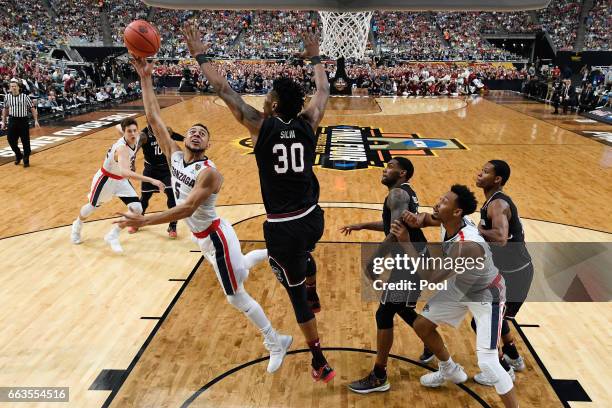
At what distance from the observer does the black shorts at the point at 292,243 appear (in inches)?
141

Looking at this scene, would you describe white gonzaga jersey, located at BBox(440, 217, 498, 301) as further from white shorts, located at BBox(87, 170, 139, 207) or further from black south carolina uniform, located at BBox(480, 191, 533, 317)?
white shorts, located at BBox(87, 170, 139, 207)

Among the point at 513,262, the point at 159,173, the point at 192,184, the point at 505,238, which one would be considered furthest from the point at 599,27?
the point at 192,184

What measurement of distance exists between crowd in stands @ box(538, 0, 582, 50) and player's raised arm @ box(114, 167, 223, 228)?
37850mm

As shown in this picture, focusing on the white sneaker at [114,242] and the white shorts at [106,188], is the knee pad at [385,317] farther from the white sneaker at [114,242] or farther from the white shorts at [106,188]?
the white shorts at [106,188]

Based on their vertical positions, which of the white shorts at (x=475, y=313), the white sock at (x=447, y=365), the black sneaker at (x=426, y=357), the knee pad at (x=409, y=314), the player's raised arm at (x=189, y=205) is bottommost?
the black sneaker at (x=426, y=357)

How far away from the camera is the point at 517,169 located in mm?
10977

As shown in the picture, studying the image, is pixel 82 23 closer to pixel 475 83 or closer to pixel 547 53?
pixel 475 83

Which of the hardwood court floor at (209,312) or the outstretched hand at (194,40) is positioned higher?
the outstretched hand at (194,40)

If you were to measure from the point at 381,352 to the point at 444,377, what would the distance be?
21.1 inches

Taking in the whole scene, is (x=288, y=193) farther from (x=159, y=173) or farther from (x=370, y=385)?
(x=159, y=173)

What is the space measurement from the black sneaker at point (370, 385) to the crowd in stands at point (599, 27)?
37400 mm

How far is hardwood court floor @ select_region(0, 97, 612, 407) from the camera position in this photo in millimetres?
3918

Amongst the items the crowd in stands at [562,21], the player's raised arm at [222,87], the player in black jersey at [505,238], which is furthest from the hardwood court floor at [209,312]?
the crowd in stands at [562,21]

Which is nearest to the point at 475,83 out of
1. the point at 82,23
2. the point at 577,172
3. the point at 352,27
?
the point at 352,27
